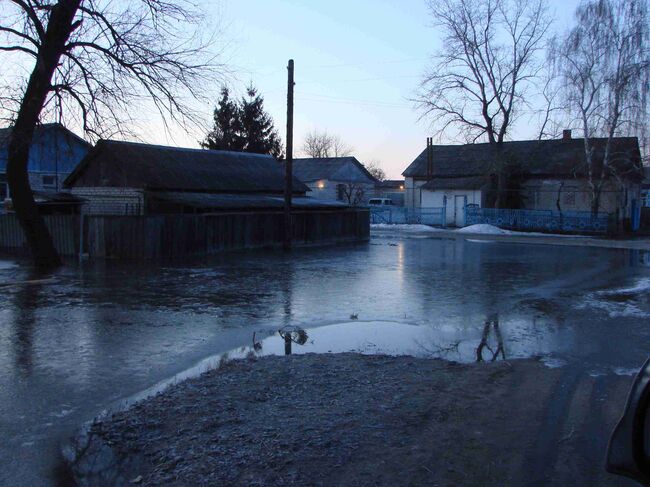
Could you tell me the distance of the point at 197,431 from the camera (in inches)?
200

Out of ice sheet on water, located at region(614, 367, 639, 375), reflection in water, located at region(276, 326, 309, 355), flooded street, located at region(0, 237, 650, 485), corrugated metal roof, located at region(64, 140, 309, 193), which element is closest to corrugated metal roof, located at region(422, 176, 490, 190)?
corrugated metal roof, located at region(64, 140, 309, 193)

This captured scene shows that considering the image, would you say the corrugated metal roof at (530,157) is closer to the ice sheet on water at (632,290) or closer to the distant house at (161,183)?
the distant house at (161,183)

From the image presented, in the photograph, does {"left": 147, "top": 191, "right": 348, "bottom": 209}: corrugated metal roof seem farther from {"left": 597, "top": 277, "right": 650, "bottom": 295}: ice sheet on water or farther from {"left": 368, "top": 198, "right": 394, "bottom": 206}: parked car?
{"left": 368, "top": 198, "right": 394, "bottom": 206}: parked car

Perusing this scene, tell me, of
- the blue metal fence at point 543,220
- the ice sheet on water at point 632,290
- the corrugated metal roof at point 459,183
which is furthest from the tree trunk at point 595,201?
the ice sheet on water at point 632,290

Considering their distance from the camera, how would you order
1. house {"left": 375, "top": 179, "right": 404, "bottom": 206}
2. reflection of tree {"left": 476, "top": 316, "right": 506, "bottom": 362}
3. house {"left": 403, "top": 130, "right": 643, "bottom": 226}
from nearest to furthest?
reflection of tree {"left": 476, "top": 316, "right": 506, "bottom": 362} < house {"left": 403, "top": 130, "right": 643, "bottom": 226} < house {"left": 375, "top": 179, "right": 404, "bottom": 206}

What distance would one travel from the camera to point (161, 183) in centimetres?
2611

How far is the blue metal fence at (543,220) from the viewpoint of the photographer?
1436 inches

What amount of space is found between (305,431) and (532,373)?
10.6 feet

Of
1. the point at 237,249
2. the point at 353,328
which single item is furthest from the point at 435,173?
the point at 353,328

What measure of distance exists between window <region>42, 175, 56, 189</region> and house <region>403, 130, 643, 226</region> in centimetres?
2539

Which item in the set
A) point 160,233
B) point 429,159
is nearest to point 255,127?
point 429,159

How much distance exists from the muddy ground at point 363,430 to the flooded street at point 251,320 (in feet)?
2.15

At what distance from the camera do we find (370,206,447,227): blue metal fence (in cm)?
4434

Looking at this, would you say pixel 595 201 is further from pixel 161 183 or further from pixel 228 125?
pixel 228 125
